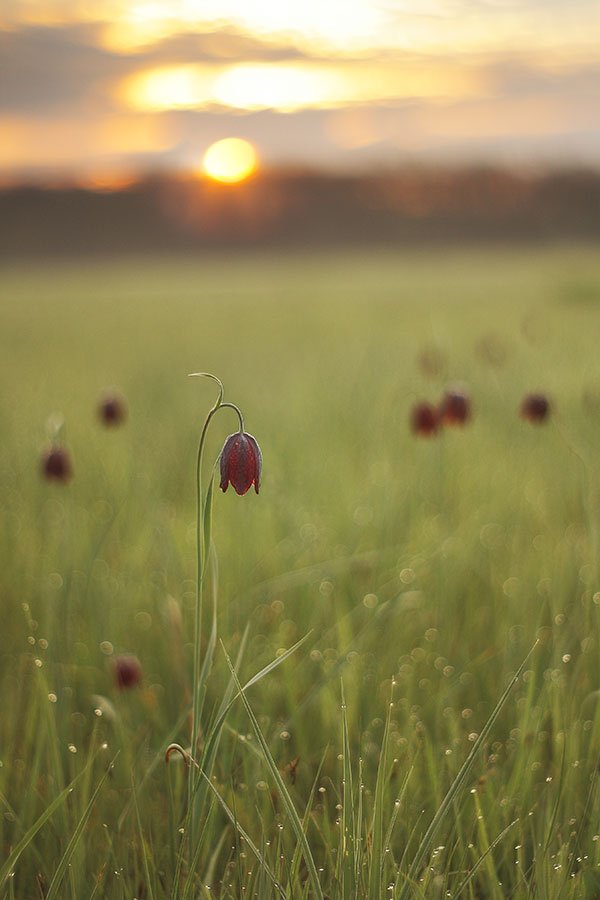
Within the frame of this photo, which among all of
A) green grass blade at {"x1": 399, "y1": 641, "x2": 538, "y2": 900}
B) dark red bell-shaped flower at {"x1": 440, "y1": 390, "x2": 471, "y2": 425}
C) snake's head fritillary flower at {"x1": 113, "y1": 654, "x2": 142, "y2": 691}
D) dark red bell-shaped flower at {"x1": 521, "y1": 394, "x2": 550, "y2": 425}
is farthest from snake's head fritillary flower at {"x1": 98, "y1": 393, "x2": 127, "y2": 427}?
green grass blade at {"x1": 399, "y1": 641, "x2": 538, "y2": 900}

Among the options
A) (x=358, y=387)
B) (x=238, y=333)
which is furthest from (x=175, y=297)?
(x=358, y=387)

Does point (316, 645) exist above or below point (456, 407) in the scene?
below

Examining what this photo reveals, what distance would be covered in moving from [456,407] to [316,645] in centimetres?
62

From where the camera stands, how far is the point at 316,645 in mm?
1921

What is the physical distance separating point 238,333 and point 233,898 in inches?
307

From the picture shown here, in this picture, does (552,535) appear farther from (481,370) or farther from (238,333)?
(238,333)

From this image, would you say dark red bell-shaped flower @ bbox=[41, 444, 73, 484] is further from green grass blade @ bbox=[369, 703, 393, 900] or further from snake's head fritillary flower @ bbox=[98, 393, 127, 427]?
green grass blade @ bbox=[369, 703, 393, 900]

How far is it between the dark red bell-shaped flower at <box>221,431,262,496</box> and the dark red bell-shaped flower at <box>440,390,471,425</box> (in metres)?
0.98

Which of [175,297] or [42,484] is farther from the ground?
[175,297]

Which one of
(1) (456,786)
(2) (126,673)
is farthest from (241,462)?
(2) (126,673)

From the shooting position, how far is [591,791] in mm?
1334

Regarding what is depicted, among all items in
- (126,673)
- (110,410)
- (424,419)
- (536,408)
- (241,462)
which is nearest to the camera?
(241,462)

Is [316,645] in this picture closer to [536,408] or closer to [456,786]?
[536,408]

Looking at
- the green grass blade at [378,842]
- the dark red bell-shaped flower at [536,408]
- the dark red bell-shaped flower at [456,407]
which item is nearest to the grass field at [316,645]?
the green grass blade at [378,842]
